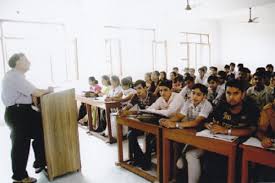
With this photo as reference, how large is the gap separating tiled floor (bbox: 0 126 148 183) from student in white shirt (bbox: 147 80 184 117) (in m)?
0.79

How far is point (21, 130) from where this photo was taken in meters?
2.50

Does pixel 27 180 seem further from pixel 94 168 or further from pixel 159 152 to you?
pixel 159 152

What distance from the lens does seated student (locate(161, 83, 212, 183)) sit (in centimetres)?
220

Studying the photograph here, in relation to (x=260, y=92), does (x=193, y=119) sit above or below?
below

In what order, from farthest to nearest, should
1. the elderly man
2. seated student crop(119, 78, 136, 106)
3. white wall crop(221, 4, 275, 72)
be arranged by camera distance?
1. white wall crop(221, 4, 275, 72)
2. seated student crop(119, 78, 136, 106)
3. the elderly man

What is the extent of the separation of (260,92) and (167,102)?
1623mm

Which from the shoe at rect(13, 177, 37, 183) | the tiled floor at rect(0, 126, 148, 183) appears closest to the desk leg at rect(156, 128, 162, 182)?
the tiled floor at rect(0, 126, 148, 183)

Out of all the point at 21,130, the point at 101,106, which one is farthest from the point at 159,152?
the point at 101,106

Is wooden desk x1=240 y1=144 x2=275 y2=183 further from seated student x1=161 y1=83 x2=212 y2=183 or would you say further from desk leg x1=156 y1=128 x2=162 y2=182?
desk leg x1=156 y1=128 x2=162 y2=182

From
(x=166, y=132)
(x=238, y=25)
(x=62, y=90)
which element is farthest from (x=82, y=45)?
(x=238, y=25)

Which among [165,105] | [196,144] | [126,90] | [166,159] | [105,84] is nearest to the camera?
[196,144]

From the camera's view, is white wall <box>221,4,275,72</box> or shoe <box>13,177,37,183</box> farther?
white wall <box>221,4,275,72</box>

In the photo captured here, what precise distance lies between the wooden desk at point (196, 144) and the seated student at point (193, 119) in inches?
3.4

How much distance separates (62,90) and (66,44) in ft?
12.4
